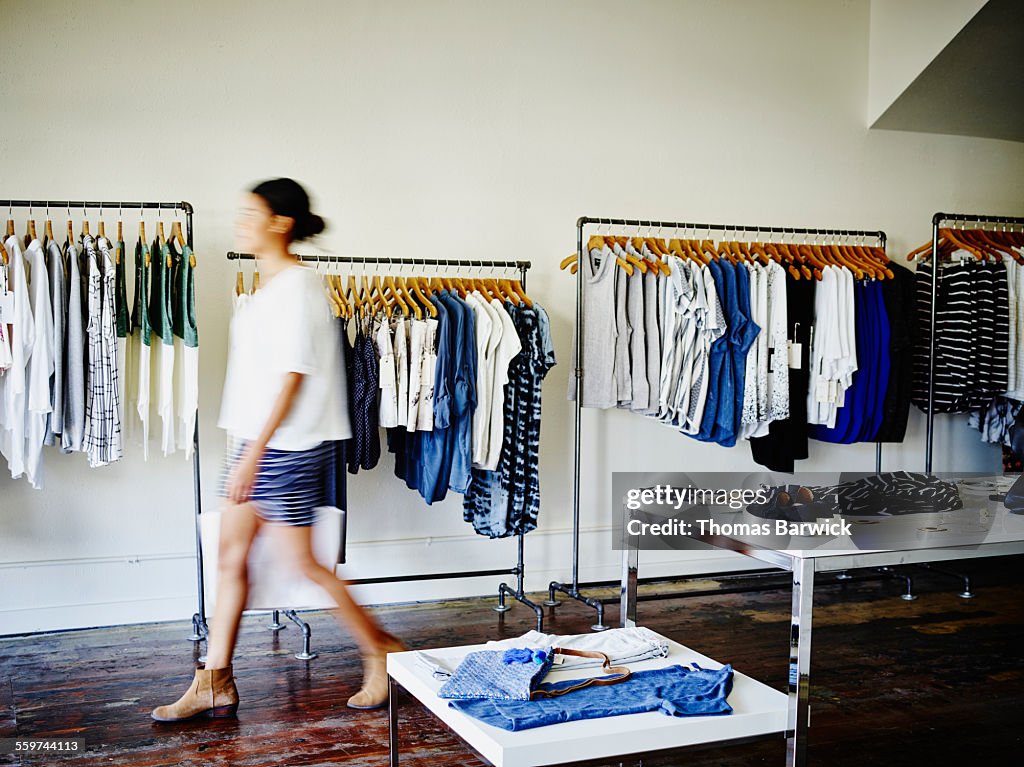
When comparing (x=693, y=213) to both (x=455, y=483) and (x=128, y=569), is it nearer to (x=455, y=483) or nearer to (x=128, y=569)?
(x=455, y=483)

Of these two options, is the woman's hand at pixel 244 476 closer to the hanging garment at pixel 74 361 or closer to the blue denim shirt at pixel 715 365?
the hanging garment at pixel 74 361

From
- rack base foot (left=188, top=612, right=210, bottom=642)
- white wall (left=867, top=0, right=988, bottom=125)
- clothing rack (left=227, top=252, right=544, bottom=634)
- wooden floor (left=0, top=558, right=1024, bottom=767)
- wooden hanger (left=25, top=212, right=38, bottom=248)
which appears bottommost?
wooden floor (left=0, top=558, right=1024, bottom=767)

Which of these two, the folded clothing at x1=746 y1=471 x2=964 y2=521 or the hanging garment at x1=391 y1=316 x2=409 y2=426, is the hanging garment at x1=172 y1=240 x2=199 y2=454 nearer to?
the hanging garment at x1=391 y1=316 x2=409 y2=426

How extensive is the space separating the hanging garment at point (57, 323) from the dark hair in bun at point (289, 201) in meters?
1.23

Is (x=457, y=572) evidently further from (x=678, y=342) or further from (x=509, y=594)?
(x=678, y=342)

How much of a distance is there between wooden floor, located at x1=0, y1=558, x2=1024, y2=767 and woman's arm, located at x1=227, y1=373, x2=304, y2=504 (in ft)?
2.51

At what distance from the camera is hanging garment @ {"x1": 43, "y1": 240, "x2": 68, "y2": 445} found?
377 cm

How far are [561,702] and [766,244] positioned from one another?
329 centimetres

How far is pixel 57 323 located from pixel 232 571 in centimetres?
140

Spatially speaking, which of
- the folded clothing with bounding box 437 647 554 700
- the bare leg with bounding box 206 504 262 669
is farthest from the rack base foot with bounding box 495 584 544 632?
the folded clothing with bounding box 437 647 554 700

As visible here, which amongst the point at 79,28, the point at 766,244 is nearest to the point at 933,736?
the point at 766,244

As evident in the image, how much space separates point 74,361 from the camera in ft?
12.5

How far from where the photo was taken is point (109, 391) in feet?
12.6

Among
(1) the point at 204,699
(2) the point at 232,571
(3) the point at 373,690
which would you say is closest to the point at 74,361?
(2) the point at 232,571
